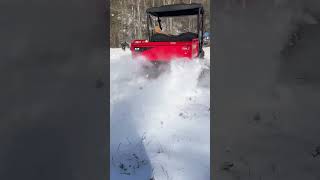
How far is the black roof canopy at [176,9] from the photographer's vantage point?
1152 cm

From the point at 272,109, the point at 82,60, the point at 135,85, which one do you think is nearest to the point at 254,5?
the point at 272,109

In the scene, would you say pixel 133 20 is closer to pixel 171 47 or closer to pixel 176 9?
pixel 176 9

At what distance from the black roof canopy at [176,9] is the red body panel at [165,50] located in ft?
3.62

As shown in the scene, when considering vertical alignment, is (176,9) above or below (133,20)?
below

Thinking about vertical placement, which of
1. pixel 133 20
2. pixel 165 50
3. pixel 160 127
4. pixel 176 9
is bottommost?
pixel 160 127

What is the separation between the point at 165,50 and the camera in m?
11.0

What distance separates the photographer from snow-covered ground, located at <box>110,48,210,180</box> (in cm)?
355

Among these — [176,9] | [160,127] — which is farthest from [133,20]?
[160,127]

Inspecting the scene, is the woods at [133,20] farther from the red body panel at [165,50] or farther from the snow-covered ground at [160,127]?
the snow-covered ground at [160,127]

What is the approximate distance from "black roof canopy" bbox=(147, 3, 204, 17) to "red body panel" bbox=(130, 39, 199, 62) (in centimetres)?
110

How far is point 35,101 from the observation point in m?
0.94

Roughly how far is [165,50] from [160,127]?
234 inches

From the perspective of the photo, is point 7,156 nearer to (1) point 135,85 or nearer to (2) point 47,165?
(2) point 47,165

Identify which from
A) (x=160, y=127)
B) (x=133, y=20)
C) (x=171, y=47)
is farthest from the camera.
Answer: (x=133, y=20)
